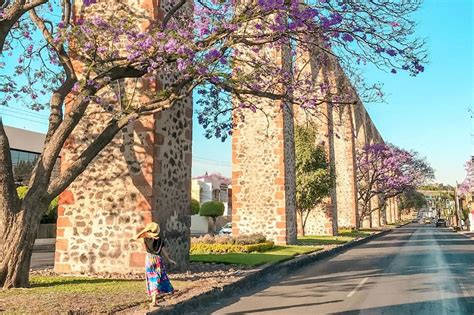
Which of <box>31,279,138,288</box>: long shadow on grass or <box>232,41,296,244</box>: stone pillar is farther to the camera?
<box>232,41,296,244</box>: stone pillar

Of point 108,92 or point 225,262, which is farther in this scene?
point 225,262

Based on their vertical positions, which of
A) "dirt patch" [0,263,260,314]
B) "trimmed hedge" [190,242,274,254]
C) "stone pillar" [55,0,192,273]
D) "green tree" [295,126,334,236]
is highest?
"green tree" [295,126,334,236]

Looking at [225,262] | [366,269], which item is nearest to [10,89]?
[225,262]

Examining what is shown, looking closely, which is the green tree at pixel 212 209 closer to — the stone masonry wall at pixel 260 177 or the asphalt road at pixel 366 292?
the stone masonry wall at pixel 260 177

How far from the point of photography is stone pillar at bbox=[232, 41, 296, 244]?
2342 cm

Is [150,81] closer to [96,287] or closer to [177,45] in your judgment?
[177,45]

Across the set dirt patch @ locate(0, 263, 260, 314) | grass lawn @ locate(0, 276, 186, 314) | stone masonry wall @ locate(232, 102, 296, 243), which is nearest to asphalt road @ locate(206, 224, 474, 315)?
dirt patch @ locate(0, 263, 260, 314)

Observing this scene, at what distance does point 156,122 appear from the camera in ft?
40.6

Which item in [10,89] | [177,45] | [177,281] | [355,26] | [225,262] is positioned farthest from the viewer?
[225,262]

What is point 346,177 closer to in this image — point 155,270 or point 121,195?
point 121,195

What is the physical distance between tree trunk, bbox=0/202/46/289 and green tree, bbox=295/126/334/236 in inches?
823

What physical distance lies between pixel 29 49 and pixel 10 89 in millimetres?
1034

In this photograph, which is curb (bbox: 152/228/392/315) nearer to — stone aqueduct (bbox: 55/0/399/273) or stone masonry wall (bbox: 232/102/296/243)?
stone aqueduct (bbox: 55/0/399/273)

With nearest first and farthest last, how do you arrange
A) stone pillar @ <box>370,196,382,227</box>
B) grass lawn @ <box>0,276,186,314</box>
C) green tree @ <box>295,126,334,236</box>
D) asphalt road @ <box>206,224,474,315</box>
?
grass lawn @ <box>0,276,186,314</box>
asphalt road @ <box>206,224,474,315</box>
green tree @ <box>295,126,334,236</box>
stone pillar @ <box>370,196,382,227</box>
